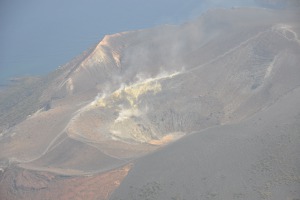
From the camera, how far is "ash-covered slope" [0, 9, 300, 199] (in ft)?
178

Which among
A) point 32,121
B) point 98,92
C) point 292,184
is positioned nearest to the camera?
point 292,184

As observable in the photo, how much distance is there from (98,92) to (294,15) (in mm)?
39521

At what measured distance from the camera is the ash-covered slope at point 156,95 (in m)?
54.2

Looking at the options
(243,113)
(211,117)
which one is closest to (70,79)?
(211,117)

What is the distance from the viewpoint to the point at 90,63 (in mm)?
80500

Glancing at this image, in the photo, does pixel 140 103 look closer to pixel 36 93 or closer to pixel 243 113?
pixel 243 113

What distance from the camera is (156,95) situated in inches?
2650

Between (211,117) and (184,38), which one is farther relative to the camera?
(184,38)

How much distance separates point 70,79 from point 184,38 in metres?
23.7

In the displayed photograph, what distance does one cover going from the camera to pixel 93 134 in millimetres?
58344

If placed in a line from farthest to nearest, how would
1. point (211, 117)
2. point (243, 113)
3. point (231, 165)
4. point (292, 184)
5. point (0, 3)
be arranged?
point (0, 3), point (211, 117), point (243, 113), point (231, 165), point (292, 184)

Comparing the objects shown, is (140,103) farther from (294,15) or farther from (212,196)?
(294,15)

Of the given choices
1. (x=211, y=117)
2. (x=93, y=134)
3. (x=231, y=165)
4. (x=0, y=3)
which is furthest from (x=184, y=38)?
(x=0, y=3)

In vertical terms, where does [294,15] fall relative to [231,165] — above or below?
above
